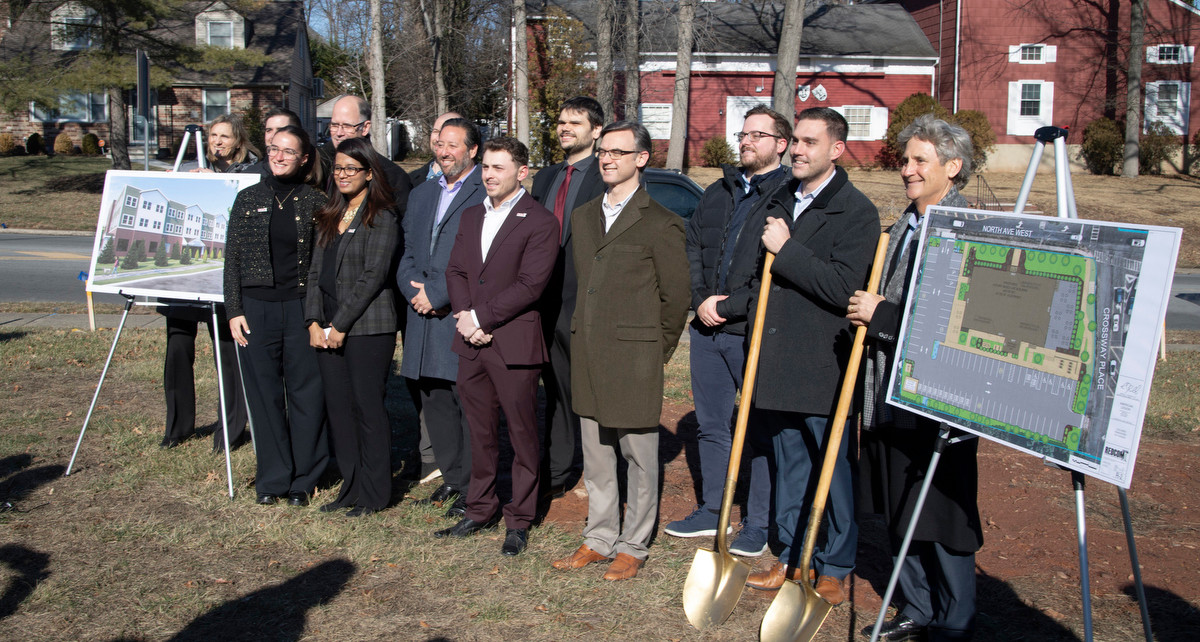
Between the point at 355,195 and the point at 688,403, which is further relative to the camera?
the point at 688,403

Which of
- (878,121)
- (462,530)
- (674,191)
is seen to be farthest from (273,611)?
(878,121)

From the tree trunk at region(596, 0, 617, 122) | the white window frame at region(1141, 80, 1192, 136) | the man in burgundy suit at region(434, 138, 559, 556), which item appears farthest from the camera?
the white window frame at region(1141, 80, 1192, 136)

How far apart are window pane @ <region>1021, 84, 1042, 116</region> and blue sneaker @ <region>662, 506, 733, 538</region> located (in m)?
31.4

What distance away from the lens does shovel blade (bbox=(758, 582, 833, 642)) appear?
3.59 metres

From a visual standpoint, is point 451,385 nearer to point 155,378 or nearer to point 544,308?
point 544,308

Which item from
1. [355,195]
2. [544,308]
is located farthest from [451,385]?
[355,195]

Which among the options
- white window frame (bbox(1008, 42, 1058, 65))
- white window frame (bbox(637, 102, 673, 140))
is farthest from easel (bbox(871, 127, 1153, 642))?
white window frame (bbox(1008, 42, 1058, 65))

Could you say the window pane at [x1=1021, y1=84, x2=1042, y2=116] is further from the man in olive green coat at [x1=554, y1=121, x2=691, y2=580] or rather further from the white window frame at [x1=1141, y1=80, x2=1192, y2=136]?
the man in olive green coat at [x1=554, y1=121, x2=691, y2=580]

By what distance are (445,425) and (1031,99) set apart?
31.7 metres

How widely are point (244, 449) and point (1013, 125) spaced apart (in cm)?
3141

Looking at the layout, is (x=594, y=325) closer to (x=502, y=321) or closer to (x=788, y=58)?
(x=502, y=321)

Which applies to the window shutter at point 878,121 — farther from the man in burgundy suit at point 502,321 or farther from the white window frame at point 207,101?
the man in burgundy suit at point 502,321

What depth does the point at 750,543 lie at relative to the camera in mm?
4727

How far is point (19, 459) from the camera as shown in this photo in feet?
19.5
